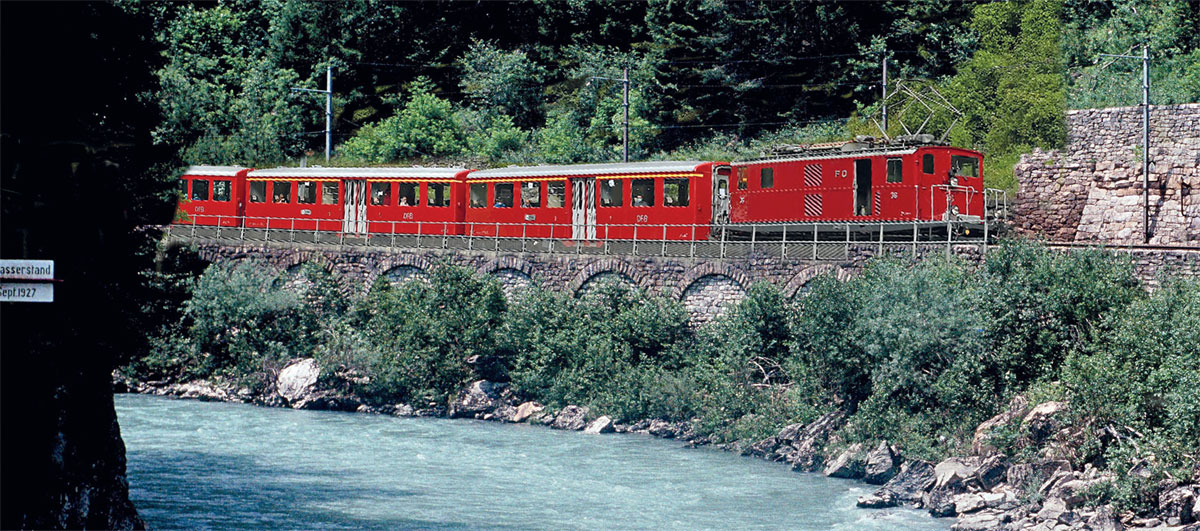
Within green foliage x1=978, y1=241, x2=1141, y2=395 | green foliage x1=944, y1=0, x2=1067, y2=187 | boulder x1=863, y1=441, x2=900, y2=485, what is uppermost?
green foliage x1=944, y1=0, x2=1067, y2=187

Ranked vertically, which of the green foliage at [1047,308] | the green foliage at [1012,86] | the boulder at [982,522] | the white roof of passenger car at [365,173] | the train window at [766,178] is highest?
the green foliage at [1012,86]

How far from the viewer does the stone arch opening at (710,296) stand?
30859mm

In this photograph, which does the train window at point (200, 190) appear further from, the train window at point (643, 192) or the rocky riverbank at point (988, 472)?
the rocky riverbank at point (988, 472)

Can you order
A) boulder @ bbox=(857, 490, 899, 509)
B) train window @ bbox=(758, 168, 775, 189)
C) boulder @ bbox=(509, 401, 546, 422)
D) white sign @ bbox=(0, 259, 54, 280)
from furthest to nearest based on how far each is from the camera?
train window @ bbox=(758, 168, 775, 189) → boulder @ bbox=(509, 401, 546, 422) → boulder @ bbox=(857, 490, 899, 509) → white sign @ bbox=(0, 259, 54, 280)

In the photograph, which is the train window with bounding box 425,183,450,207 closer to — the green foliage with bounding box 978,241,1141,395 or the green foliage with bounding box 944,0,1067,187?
the green foliage with bounding box 944,0,1067,187

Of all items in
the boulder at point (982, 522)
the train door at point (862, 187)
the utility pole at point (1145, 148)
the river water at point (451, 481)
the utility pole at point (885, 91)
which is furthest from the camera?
the utility pole at point (885, 91)

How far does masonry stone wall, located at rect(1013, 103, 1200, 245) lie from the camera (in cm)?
3212

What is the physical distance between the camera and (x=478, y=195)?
3725cm

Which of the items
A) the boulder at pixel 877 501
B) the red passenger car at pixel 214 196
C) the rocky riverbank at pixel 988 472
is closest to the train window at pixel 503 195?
the rocky riverbank at pixel 988 472

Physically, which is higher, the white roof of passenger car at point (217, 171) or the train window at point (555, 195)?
the white roof of passenger car at point (217, 171)

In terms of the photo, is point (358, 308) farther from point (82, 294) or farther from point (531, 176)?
point (82, 294)

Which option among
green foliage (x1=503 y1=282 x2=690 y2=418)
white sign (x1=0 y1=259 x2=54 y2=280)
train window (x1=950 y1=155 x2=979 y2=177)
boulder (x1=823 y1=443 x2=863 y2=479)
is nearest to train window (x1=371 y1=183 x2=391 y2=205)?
green foliage (x1=503 y1=282 x2=690 y2=418)

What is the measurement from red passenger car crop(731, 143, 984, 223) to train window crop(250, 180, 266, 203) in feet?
54.4

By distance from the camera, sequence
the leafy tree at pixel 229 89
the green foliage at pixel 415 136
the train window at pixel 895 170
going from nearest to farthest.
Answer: the train window at pixel 895 170, the leafy tree at pixel 229 89, the green foliage at pixel 415 136
